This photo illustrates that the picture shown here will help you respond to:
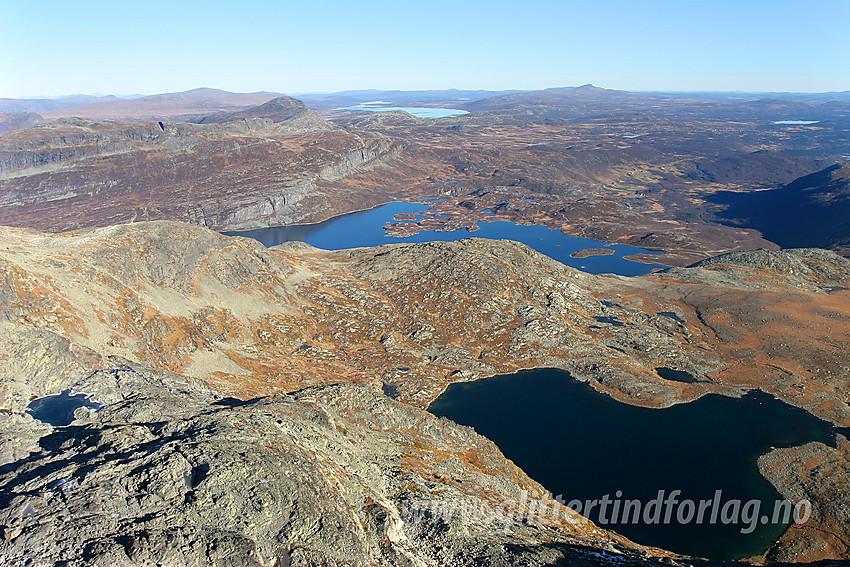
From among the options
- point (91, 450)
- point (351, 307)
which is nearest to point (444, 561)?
→ point (91, 450)

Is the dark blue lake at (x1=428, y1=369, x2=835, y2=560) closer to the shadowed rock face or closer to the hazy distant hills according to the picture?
the shadowed rock face

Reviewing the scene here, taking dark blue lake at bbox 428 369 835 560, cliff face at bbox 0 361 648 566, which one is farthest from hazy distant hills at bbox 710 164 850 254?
cliff face at bbox 0 361 648 566

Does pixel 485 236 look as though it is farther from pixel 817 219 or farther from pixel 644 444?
pixel 644 444

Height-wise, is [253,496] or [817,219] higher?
[253,496]

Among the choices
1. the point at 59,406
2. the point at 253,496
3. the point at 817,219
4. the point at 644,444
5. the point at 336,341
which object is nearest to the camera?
the point at 253,496

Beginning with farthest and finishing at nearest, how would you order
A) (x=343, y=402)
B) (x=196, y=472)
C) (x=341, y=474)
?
(x=343, y=402) < (x=341, y=474) < (x=196, y=472)

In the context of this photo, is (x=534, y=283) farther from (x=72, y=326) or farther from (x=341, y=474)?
(x=72, y=326)

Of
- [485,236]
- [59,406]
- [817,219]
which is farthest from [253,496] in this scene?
[817,219]
